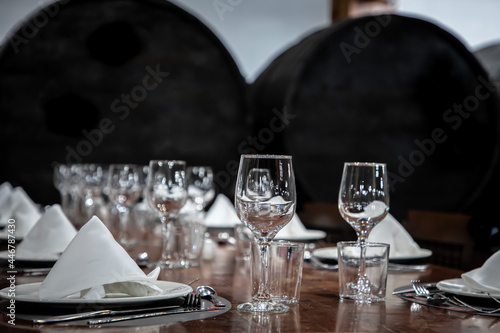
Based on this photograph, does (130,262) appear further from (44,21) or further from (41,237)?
(44,21)

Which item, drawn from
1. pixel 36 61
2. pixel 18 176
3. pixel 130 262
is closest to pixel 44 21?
pixel 36 61

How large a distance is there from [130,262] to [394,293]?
456 millimetres

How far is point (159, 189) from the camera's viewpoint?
4.58ft

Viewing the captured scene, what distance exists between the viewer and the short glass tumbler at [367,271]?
110 cm

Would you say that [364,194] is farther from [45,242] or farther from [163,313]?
[45,242]

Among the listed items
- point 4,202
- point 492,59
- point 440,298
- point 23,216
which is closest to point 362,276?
point 440,298

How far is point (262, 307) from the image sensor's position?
0.98 m

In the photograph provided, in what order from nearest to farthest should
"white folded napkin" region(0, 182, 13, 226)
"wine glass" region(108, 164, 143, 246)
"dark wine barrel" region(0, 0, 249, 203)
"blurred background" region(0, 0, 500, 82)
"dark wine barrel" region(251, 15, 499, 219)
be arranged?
"wine glass" region(108, 164, 143, 246), "white folded napkin" region(0, 182, 13, 226), "dark wine barrel" region(0, 0, 249, 203), "dark wine barrel" region(251, 15, 499, 219), "blurred background" region(0, 0, 500, 82)

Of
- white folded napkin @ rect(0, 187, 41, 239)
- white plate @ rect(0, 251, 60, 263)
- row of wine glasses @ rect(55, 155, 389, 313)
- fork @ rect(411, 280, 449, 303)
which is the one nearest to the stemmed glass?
row of wine glasses @ rect(55, 155, 389, 313)

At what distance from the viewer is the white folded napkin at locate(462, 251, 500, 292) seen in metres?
1.06

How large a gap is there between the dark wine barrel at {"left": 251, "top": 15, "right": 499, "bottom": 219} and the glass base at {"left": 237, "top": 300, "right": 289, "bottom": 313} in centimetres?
212

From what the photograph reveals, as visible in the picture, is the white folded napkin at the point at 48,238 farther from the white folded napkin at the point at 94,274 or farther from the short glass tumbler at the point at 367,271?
the short glass tumbler at the point at 367,271

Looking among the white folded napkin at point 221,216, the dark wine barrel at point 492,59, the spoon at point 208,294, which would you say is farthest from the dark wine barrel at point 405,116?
the spoon at point 208,294

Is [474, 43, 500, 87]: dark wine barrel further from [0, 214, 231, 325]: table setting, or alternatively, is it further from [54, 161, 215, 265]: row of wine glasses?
[0, 214, 231, 325]: table setting
